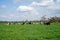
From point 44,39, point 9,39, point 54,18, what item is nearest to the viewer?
point 9,39

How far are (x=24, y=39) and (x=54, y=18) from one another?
46952mm

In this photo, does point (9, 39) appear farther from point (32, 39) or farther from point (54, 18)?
point (54, 18)

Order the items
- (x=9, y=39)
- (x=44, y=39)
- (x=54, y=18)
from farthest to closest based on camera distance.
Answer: (x=54, y=18)
(x=44, y=39)
(x=9, y=39)

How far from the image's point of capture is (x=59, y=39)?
1475 centimetres

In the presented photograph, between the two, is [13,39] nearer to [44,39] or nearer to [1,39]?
[1,39]

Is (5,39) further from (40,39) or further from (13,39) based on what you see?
(40,39)

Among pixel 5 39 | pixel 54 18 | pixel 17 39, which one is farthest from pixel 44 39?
pixel 54 18

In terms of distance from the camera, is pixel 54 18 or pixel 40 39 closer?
pixel 40 39

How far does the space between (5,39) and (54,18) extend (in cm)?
4747

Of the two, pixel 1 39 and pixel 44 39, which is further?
pixel 44 39

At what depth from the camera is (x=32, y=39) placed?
14.5 meters

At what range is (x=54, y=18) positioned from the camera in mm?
60250

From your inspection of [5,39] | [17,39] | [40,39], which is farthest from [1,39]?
[40,39]

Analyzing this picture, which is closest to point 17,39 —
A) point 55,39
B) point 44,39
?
point 44,39
